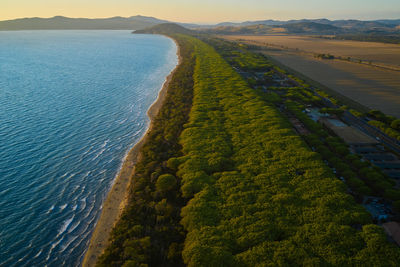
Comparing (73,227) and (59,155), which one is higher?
(59,155)

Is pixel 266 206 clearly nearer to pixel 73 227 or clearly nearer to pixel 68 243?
pixel 68 243

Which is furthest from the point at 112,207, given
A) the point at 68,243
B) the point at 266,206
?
the point at 266,206

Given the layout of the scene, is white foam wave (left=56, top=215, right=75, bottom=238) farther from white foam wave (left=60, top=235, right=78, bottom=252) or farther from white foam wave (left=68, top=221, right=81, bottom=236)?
white foam wave (left=60, top=235, right=78, bottom=252)

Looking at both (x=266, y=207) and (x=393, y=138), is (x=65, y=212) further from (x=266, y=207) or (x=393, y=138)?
(x=393, y=138)

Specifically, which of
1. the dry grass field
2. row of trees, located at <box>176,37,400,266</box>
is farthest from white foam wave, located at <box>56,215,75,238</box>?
the dry grass field

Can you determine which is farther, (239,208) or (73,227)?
(73,227)

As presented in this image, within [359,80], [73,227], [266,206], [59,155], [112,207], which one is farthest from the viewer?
[359,80]

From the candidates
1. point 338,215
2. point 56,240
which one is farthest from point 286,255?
point 56,240
